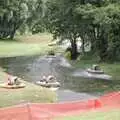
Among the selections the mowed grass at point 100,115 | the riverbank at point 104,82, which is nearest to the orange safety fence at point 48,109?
the mowed grass at point 100,115

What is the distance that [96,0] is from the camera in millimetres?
43875

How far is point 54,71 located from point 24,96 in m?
16.8

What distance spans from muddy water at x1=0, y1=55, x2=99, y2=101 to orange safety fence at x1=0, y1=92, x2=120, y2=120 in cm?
960

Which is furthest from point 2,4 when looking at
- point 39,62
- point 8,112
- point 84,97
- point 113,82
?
point 8,112

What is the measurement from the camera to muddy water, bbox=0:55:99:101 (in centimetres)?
2706

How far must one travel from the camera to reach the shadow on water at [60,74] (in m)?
27.2

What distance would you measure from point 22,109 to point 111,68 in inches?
1009

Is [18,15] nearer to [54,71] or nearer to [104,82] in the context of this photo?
[54,71]

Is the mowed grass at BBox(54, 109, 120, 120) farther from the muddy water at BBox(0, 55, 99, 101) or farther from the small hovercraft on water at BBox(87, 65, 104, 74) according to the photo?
the small hovercraft on water at BBox(87, 65, 104, 74)

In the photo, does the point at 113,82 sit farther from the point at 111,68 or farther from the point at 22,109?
the point at 22,109

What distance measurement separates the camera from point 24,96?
2244 centimetres

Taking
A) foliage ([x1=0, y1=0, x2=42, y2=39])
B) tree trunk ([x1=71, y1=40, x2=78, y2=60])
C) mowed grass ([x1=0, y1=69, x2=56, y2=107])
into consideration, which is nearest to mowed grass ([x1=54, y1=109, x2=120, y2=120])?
mowed grass ([x1=0, y1=69, x2=56, y2=107])

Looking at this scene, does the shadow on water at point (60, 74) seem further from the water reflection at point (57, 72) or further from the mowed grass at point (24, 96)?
the mowed grass at point (24, 96)

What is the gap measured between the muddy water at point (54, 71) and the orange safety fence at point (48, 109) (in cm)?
960
